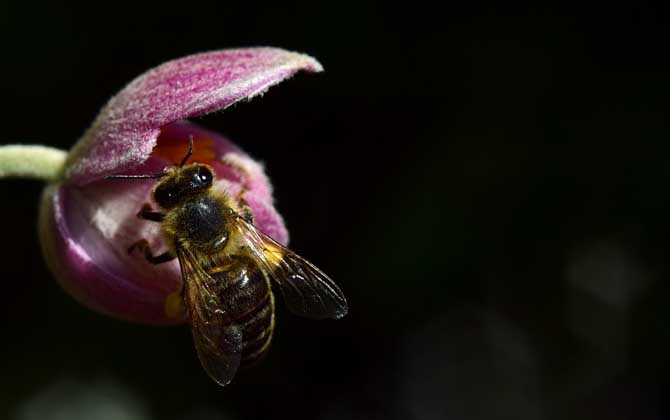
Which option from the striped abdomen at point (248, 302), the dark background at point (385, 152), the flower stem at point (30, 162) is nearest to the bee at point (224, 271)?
the striped abdomen at point (248, 302)

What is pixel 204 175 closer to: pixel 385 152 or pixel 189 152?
pixel 189 152

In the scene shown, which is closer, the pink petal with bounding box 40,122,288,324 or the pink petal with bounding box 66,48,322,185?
the pink petal with bounding box 66,48,322,185

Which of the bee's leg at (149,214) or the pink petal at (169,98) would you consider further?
the bee's leg at (149,214)

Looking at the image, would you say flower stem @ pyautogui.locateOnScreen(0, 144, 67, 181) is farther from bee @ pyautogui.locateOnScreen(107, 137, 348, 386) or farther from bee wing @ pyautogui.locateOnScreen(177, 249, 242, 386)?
bee wing @ pyautogui.locateOnScreen(177, 249, 242, 386)

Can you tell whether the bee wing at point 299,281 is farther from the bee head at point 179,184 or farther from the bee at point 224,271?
the bee head at point 179,184

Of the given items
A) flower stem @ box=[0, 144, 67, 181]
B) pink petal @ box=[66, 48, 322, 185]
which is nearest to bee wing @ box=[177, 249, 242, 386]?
pink petal @ box=[66, 48, 322, 185]

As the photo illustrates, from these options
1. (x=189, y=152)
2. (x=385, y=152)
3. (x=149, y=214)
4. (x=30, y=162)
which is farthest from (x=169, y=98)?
(x=385, y=152)

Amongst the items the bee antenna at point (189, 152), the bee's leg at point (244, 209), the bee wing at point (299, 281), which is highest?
the bee antenna at point (189, 152)

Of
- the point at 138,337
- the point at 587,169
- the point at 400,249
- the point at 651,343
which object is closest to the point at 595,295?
the point at 651,343
